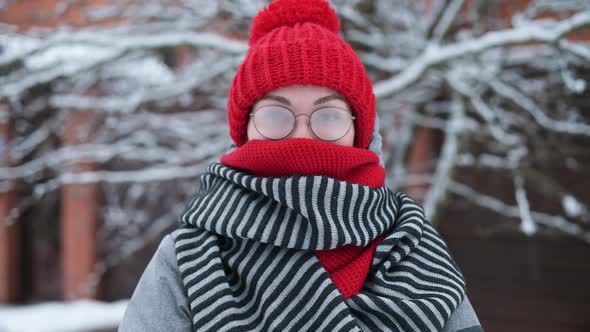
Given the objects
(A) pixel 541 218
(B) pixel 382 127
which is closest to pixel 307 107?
(A) pixel 541 218

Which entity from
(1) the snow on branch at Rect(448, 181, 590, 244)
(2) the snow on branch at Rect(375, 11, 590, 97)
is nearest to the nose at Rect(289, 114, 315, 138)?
(2) the snow on branch at Rect(375, 11, 590, 97)

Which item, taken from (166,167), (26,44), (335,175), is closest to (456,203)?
(166,167)

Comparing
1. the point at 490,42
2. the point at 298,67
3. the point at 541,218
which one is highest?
the point at 490,42

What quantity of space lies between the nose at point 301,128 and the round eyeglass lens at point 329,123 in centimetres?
1

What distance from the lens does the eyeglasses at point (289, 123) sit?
1.02 meters

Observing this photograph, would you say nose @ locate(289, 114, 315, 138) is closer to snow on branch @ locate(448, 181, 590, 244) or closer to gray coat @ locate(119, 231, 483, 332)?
gray coat @ locate(119, 231, 483, 332)

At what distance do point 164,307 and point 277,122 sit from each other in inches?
20.0

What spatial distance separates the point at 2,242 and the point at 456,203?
16.7 ft

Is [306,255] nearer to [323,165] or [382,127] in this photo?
[323,165]

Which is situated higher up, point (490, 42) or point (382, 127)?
point (490, 42)

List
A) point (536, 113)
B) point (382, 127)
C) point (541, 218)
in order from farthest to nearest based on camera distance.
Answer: point (382, 127)
point (541, 218)
point (536, 113)

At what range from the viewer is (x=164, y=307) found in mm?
932

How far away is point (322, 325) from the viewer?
87 centimetres

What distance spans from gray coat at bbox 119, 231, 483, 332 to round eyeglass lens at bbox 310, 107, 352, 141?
473 millimetres
